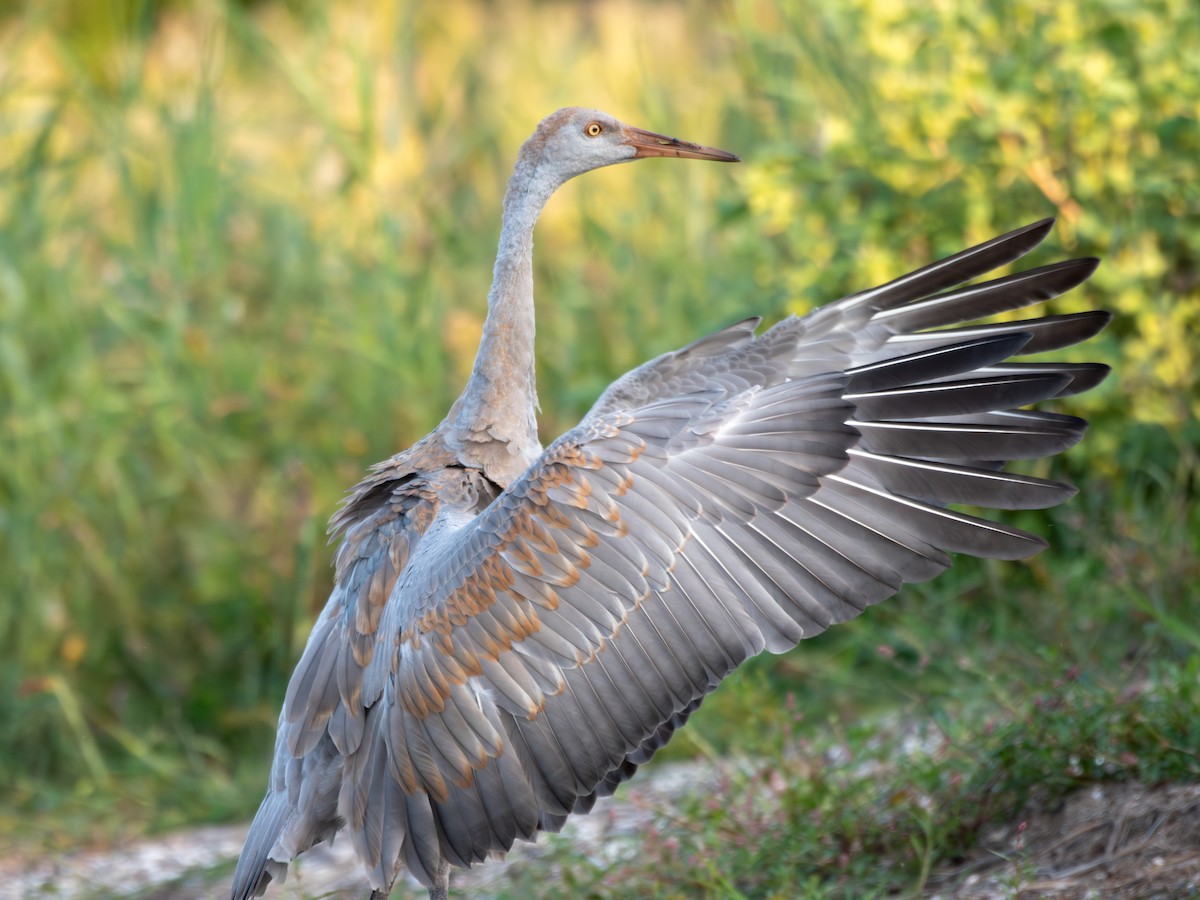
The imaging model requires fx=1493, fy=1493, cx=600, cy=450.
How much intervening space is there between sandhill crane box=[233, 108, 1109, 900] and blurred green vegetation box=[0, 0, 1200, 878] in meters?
0.80

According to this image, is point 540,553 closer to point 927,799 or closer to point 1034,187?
point 927,799

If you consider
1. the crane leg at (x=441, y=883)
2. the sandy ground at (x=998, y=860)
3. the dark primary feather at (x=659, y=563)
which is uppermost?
the dark primary feather at (x=659, y=563)

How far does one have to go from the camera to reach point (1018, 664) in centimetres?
449

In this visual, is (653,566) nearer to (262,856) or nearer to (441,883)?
(441,883)

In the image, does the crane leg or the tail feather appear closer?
the crane leg

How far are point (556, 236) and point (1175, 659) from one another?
216 inches

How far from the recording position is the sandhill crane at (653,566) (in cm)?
342

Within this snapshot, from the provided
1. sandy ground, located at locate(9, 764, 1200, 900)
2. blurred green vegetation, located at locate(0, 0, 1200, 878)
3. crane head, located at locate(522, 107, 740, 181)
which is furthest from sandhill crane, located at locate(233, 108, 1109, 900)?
crane head, located at locate(522, 107, 740, 181)

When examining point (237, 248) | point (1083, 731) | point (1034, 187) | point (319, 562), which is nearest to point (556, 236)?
point (237, 248)

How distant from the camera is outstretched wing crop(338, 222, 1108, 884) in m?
3.41

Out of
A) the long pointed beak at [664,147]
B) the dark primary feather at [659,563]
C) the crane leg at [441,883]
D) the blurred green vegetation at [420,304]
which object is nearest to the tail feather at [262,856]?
the dark primary feather at [659,563]

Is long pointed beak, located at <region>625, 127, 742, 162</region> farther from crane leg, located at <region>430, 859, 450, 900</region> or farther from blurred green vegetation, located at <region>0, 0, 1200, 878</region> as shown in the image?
crane leg, located at <region>430, 859, 450, 900</region>

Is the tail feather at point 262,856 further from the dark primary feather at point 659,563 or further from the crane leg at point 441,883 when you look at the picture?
the crane leg at point 441,883

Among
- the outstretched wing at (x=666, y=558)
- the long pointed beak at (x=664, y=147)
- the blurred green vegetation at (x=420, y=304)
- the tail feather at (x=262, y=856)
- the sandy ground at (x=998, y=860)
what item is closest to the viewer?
the outstretched wing at (x=666, y=558)
